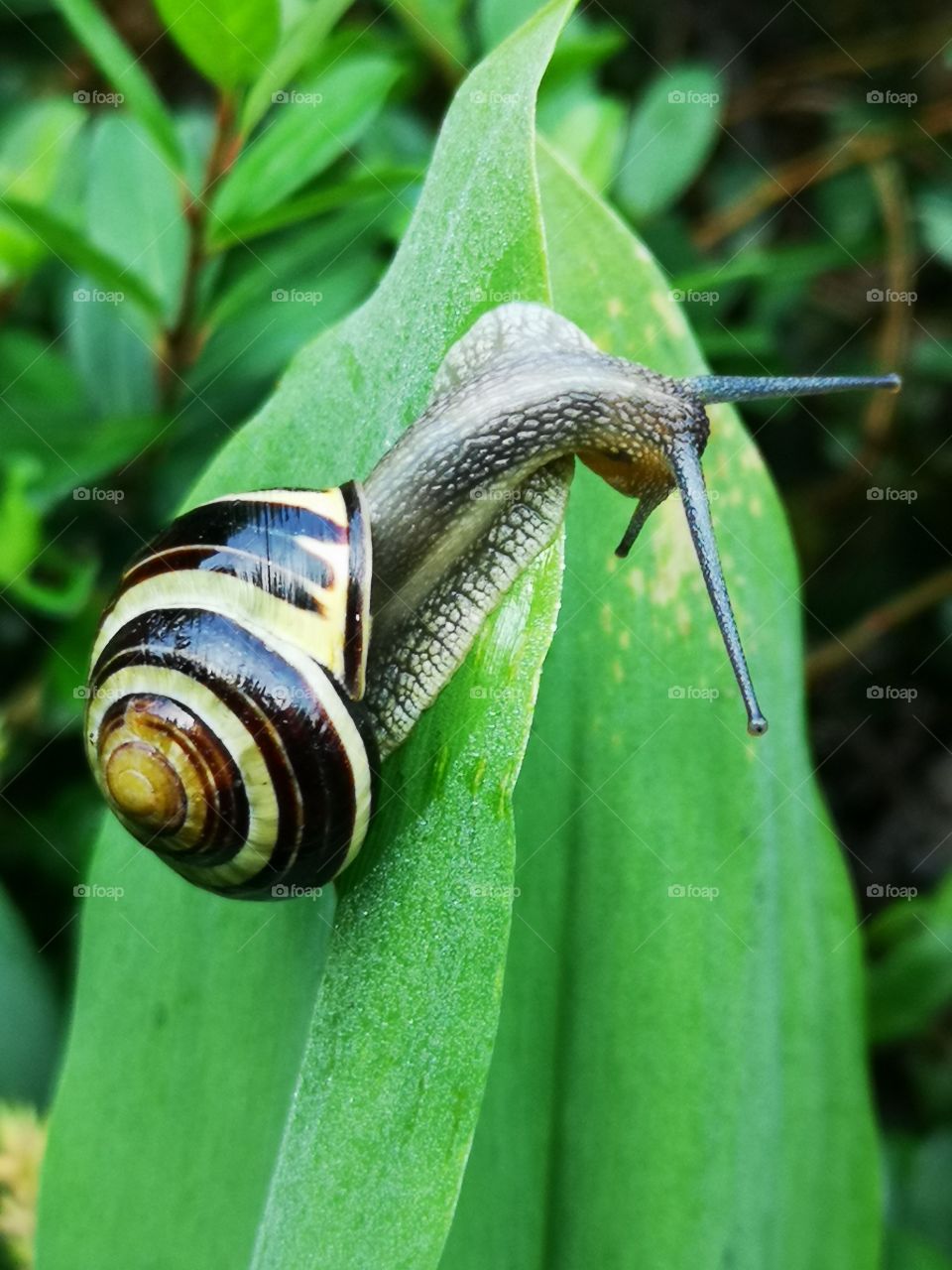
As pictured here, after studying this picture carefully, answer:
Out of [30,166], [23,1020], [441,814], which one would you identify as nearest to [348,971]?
[441,814]

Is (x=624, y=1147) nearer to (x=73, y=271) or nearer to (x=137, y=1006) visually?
(x=137, y=1006)

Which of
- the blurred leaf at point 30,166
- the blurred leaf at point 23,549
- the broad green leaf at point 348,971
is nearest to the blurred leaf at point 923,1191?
the broad green leaf at point 348,971

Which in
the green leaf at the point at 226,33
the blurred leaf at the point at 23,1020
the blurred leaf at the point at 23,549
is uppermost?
the green leaf at the point at 226,33

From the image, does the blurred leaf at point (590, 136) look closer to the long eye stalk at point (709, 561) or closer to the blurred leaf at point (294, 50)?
the blurred leaf at point (294, 50)

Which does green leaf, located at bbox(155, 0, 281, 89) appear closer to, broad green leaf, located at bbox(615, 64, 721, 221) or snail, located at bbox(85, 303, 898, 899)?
snail, located at bbox(85, 303, 898, 899)

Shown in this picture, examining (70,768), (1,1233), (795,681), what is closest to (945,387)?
(795,681)
